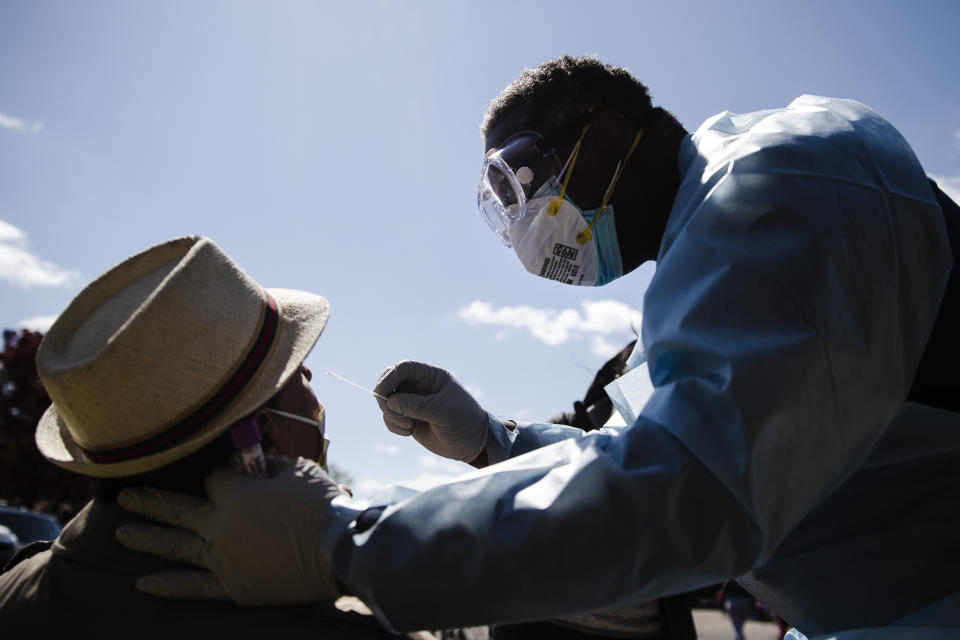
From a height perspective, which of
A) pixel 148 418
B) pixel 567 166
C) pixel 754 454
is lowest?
pixel 754 454

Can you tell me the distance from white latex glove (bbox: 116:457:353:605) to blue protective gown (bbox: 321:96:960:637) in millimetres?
105

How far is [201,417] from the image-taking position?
5.17 feet

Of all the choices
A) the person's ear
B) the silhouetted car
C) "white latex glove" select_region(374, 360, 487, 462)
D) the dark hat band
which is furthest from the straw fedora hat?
the silhouetted car

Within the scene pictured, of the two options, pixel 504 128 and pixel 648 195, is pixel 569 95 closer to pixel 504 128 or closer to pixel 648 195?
pixel 504 128

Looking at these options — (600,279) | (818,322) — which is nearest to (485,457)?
(600,279)

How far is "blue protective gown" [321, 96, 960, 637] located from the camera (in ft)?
4.17

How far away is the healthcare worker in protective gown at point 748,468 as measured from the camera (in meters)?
1.27

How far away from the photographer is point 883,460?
1.61 meters

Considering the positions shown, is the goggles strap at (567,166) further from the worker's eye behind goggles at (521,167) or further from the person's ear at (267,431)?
the person's ear at (267,431)

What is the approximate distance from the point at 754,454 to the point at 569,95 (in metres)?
1.91

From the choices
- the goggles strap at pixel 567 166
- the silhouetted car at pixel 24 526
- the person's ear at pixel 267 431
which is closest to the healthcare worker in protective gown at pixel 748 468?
the person's ear at pixel 267 431

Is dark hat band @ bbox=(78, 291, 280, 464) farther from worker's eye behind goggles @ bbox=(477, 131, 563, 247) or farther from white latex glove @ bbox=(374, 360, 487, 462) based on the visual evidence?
white latex glove @ bbox=(374, 360, 487, 462)

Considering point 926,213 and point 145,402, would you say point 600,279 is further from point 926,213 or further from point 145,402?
point 145,402

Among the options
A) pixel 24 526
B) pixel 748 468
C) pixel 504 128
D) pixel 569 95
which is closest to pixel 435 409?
pixel 504 128
